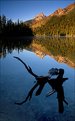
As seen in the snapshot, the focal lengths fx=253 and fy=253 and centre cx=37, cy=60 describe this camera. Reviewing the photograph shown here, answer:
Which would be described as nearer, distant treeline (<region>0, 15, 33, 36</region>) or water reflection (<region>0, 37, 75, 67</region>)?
water reflection (<region>0, 37, 75, 67</region>)

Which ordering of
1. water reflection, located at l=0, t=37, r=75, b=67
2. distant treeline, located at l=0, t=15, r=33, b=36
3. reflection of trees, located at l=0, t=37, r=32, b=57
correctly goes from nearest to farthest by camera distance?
1. water reflection, located at l=0, t=37, r=75, b=67
2. reflection of trees, located at l=0, t=37, r=32, b=57
3. distant treeline, located at l=0, t=15, r=33, b=36

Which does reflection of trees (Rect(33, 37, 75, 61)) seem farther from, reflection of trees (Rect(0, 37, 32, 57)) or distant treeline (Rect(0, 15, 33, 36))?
distant treeline (Rect(0, 15, 33, 36))

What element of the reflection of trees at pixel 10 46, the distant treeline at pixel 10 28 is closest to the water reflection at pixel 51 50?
the reflection of trees at pixel 10 46

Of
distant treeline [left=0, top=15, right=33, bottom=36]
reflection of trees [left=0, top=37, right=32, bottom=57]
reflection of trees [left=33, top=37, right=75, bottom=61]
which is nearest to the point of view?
Answer: reflection of trees [left=33, top=37, right=75, bottom=61]

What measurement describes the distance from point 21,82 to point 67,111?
284 inches

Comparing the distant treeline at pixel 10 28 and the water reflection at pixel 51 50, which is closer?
the water reflection at pixel 51 50

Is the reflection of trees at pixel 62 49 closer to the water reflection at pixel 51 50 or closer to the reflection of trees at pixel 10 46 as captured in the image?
the water reflection at pixel 51 50

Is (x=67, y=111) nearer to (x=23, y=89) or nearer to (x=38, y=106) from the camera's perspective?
(x=38, y=106)

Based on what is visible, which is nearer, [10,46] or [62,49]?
[62,49]

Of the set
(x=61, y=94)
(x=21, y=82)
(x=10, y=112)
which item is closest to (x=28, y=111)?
(x=10, y=112)

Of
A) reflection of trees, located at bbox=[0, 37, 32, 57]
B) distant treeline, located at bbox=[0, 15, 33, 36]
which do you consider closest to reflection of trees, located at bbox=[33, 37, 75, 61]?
reflection of trees, located at bbox=[0, 37, 32, 57]

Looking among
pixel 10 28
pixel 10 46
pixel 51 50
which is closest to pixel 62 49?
pixel 51 50

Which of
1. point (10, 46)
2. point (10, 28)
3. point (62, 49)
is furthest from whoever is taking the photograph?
point (10, 28)

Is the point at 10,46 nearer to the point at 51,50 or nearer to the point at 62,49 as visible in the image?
the point at 51,50
